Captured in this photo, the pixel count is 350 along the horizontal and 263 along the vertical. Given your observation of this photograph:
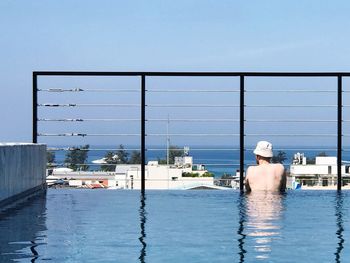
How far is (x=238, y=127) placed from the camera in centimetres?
928

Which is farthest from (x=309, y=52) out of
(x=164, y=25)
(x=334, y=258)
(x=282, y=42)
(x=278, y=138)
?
(x=334, y=258)

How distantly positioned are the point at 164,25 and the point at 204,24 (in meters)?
10.4

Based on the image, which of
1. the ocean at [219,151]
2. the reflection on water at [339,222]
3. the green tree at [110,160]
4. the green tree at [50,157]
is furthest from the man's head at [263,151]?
the green tree at [50,157]

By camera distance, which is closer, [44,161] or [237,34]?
[44,161]

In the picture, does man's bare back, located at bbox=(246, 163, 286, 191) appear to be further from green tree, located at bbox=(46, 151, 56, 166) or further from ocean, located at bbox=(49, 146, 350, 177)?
green tree, located at bbox=(46, 151, 56, 166)

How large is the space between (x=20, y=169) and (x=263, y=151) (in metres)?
1.90

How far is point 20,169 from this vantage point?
24.4 ft

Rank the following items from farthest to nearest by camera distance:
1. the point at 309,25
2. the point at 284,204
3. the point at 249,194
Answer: the point at 309,25, the point at 249,194, the point at 284,204

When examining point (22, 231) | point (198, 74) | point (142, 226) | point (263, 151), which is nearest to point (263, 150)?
point (263, 151)

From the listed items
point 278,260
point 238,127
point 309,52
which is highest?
point 309,52

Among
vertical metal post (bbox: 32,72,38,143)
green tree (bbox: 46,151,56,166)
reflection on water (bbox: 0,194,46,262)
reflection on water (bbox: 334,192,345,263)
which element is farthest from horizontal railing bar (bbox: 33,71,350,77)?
reflection on water (bbox: 0,194,46,262)

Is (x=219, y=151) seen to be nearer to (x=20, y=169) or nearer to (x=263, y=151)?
(x=263, y=151)

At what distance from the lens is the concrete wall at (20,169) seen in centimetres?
666

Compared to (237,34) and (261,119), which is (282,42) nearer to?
(237,34)
